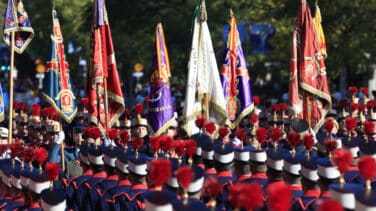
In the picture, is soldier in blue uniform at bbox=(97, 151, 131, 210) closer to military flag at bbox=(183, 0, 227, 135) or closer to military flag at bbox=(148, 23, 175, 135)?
military flag at bbox=(148, 23, 175, 135)

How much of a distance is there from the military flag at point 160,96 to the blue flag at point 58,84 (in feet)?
3.96

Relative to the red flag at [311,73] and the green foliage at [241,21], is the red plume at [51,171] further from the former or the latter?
the green foliage at [241,21]

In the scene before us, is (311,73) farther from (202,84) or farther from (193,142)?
(193,142)

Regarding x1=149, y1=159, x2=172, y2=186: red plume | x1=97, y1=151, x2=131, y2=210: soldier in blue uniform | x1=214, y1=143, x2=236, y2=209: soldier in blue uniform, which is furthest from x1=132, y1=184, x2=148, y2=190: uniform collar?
x1=149, y1=159, x2=172, y2=186: red plume

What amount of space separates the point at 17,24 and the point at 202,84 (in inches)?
105

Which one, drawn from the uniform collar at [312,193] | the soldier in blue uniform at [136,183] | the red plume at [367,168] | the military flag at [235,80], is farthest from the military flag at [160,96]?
the red plume at [367,168]

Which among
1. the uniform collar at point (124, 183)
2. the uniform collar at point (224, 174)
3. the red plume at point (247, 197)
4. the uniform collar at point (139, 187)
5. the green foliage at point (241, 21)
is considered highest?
the green foliage at point (241, 21)

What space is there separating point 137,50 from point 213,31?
26.7 ft

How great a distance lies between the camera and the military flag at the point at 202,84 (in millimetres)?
11141

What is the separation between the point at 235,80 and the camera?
12.4m

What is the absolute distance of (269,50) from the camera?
31.3m

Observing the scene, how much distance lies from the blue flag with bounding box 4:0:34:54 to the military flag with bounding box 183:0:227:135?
233 cm

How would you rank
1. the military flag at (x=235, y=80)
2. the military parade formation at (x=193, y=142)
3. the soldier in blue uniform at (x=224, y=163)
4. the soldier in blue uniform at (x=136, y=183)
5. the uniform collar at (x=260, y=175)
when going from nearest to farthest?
the military parade formation at (x=193, y=142) → the soldier in blue uniform at (x=136, y=183) → the soldier in blue uniform at (x=224, y=163) → the uniform collar at (x=260, y=175) → the military flag at (x=235, y=80)

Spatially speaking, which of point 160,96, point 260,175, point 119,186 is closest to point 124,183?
point 119,186
